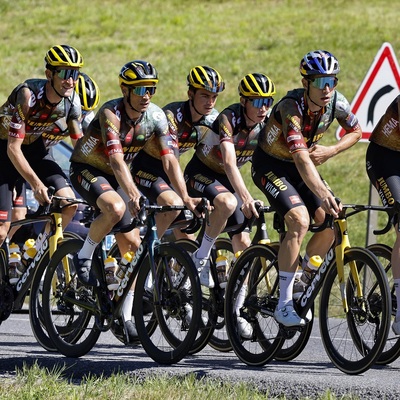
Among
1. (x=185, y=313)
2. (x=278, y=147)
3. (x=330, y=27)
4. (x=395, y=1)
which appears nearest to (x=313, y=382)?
(x=185, y=313)

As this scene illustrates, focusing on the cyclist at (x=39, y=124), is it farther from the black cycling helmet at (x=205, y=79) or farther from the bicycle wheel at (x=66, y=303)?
the black cycling helmet at (x=205, y=79)

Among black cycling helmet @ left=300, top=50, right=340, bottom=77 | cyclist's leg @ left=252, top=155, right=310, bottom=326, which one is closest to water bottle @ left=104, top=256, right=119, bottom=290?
cyclist's leg @ left=252, top=155, right=310, bottom=326

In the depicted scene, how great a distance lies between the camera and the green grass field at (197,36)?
134 ft

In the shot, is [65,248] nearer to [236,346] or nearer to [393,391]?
[236,346]

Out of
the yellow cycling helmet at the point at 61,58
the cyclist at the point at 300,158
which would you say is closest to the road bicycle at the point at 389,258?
the cyclist at the point at 300,158

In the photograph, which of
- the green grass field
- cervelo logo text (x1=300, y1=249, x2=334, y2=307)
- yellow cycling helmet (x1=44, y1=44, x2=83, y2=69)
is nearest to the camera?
cervelo logo text (x1=300, y1=249, x2=334, y2=307)

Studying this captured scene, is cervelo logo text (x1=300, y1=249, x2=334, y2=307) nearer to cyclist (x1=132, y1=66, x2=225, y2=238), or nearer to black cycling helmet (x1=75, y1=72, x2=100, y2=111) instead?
cyclist (x1=132, y1=66, x2=225, y2=238)

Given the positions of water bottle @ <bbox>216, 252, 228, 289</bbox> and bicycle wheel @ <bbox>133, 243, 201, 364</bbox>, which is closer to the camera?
bicycle wheel @ <bbox>133, 243, 201, 364</bbox>

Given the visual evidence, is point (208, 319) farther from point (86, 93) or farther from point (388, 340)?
point (86, 93)

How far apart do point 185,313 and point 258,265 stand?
0.83 m

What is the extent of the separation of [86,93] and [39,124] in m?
1.45

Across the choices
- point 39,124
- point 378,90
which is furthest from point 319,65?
point 378,90

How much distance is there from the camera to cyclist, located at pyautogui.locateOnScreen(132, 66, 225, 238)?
10789 millimetres

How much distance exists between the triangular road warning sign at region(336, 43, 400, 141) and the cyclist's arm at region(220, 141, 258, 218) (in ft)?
11.2
